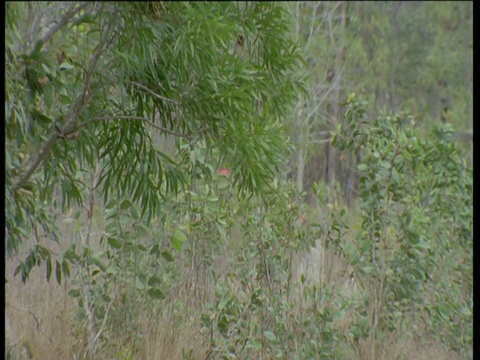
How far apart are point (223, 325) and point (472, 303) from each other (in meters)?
1.26

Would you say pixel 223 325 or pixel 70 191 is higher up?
pixel 70 191

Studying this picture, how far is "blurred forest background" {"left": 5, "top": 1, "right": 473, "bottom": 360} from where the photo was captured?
109 inches

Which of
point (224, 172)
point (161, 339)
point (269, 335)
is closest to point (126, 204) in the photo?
point (224, 172)

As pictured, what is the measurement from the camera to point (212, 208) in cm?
344

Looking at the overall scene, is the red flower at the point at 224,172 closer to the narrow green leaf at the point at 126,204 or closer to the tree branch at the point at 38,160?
the narrow green leaf at the point at 126,204

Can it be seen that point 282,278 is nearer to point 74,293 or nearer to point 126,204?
point 126,204

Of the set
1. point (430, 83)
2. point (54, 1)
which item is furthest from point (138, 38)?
point (430, 83)

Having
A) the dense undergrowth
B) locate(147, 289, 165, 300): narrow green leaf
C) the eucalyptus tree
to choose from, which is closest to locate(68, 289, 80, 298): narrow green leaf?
the dense undergrowth

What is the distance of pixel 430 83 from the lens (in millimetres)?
12203

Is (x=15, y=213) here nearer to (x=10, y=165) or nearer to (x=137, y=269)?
(x=10, y=165)

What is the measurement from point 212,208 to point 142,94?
28.5 inches

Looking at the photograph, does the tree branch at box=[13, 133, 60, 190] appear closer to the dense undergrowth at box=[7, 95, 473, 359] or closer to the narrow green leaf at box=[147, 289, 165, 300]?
the dense undergrowth at box=[7, 95, 473, 359]

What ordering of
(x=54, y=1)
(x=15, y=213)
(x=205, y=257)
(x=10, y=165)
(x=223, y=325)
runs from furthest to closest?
(x=54, y=1)
(x=205, y=257)
(x=223, y=325)
(x=15, y=213)
(x=10, y=165)

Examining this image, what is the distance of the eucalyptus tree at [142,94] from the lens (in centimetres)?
263
